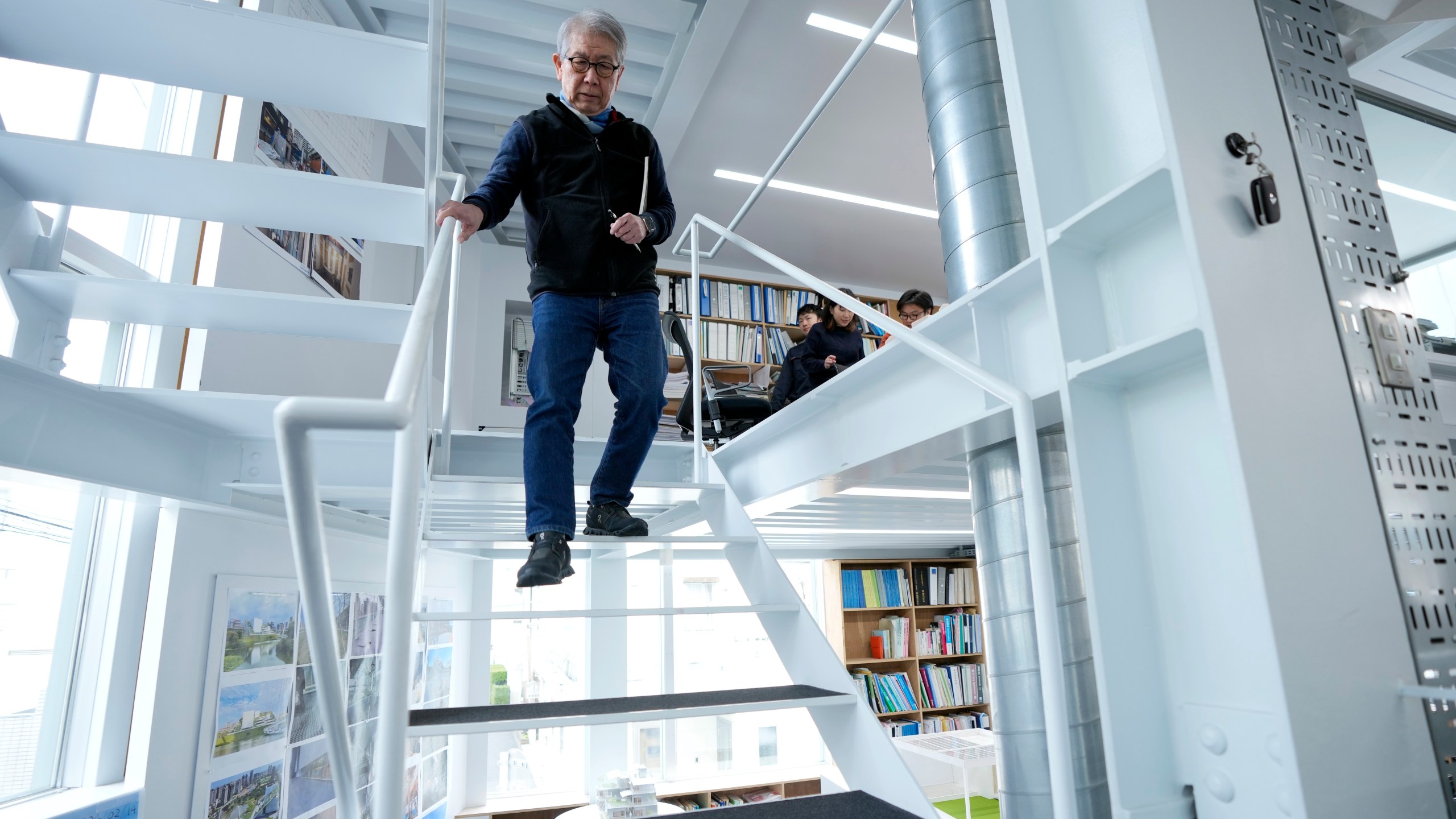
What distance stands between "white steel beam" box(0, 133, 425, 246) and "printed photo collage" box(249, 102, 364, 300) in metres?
0.81

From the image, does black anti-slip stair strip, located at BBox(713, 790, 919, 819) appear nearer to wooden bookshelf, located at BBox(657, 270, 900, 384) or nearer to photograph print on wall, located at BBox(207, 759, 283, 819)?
photograph print on wall, located at BBox(207, 759, 283, 819)

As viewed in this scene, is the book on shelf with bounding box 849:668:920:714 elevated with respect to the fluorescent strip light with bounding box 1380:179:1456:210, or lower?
lower

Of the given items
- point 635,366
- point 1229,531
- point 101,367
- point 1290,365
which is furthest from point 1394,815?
point 101,367

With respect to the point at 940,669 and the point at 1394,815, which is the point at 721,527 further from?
the point at 940,669

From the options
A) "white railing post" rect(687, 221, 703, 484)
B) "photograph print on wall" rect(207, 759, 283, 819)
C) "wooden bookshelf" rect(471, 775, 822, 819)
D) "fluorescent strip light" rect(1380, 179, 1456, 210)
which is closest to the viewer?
"photograph print on wall" rect(207, 759, 283, 819)

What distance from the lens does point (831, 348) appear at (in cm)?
353

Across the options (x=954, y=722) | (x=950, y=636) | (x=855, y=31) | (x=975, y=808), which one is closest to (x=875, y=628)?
(x=950, y=636)

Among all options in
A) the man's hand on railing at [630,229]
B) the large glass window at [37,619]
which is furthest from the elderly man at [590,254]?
the large glass window at [37,619]

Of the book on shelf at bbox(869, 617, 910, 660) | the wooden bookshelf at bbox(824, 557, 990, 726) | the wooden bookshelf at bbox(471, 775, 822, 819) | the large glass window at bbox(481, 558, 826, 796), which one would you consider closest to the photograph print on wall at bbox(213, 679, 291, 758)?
the large glass window at bbox(481, 558, 826, 796)

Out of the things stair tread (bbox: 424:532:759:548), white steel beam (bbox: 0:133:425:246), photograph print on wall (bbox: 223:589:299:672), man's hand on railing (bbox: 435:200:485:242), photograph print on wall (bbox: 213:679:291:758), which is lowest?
photograph print on wall (bbox: 213:679:291:758)

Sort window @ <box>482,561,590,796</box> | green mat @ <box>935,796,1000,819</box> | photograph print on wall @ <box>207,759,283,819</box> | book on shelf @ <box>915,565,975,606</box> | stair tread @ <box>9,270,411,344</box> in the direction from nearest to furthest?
1. stair tread @ <box>9,270,411,344</box>
2. photograph print on wall @ <box>207,759,283,819</box>
3. window @ <box>482,561,590,796</box>
4. green mat @ <box>935,796,1000,819</box>
5. book on shelf @ <box>915,565,975,606</box>

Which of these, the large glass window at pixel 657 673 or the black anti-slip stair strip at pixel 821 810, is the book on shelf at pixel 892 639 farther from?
the black anti-slip stair strip at pixel 821 810

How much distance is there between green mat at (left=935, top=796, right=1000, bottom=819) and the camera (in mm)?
5105

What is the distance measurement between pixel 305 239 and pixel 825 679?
2.26 metres
